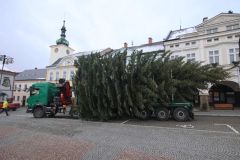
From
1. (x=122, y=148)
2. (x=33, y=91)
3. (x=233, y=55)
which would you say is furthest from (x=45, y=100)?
(x=233, y=55)

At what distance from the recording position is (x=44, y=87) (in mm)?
18688

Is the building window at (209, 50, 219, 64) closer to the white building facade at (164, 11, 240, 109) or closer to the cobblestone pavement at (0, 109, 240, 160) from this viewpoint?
the white building facade at (164, 11, 240, 109)

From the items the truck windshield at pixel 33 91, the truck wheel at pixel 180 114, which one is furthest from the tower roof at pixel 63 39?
the truck wheel at pixel 180 114

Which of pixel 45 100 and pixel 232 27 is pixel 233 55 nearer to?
pixel 232 27

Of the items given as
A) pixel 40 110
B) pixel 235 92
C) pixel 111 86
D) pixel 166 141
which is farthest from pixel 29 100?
pixel 235 92

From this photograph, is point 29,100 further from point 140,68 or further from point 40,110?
point 140,68

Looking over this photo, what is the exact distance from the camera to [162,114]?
1599 centimetres

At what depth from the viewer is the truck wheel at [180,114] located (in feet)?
49.9

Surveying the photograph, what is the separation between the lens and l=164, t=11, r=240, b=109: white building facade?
23.6 metres

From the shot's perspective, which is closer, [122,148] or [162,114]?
[122,148]

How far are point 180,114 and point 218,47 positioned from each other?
45.0ft

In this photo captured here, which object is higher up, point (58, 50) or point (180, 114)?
point (58, 50)

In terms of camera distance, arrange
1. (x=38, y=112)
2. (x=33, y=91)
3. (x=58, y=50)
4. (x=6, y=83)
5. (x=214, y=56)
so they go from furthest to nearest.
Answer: (x=58, y=50) → (x=6, y=83) → (x=214, y=56) → (x=33, y=91) → (x=38, y=112)

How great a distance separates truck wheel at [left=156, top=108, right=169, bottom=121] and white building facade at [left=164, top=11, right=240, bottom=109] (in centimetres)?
953
